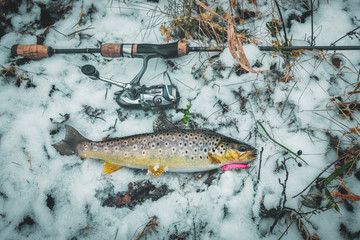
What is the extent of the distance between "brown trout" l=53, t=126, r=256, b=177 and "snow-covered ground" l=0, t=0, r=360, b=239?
7.0 inches

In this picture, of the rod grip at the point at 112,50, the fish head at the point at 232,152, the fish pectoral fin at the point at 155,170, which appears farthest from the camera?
the rod grip at the point at 112,50

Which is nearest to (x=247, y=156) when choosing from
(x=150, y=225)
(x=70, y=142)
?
(x=150, y=225)

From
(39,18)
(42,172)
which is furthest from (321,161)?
(39,18)

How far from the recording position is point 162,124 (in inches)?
97.1

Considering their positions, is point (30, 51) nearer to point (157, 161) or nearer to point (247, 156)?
point (157, 161)

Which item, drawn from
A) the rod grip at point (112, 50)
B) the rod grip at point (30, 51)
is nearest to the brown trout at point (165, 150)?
the rod grip at point (112, 50)

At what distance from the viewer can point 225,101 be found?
2725 mm

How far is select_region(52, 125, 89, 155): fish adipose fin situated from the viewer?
2406mm

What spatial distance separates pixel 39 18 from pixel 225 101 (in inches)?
119

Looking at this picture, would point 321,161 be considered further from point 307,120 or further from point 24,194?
point 24,194

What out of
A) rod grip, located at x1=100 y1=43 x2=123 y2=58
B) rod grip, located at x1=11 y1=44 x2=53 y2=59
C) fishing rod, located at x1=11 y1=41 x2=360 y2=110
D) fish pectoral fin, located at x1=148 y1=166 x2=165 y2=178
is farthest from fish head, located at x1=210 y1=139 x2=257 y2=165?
rod grip, located at x1=11 y1=44 x2=53 y2=59

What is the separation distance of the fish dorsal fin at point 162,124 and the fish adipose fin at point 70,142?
0.80 m

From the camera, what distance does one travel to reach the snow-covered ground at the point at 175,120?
7.35 ft

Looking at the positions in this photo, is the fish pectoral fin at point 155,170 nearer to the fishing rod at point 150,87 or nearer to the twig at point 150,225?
the twig at point 150,225
